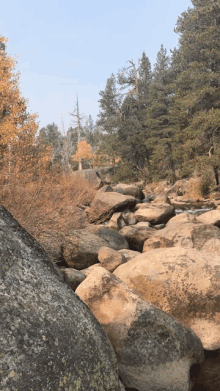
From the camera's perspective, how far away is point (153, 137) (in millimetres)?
29266

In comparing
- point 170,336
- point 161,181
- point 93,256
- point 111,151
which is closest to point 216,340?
point 170,336

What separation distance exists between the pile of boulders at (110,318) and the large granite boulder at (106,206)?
710 centimetres

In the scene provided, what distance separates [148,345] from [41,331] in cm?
196

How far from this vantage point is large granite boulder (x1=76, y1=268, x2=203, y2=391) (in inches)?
126

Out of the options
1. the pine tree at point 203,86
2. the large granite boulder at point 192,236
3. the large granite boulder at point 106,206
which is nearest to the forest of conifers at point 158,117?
the pine tree at point 203,86

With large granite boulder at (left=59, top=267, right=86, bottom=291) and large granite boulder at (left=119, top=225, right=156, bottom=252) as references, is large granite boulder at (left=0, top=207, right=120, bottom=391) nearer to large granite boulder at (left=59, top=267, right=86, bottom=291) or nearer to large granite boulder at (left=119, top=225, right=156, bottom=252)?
large granite boulder at (left=59, top=267, right=86, bottom=291)

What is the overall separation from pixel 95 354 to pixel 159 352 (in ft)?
5.28

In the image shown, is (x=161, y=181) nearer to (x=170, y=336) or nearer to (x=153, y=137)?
(x=153, y=137)

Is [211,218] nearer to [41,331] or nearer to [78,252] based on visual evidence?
[78,252]

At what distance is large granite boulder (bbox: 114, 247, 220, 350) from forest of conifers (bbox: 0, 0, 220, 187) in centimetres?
591

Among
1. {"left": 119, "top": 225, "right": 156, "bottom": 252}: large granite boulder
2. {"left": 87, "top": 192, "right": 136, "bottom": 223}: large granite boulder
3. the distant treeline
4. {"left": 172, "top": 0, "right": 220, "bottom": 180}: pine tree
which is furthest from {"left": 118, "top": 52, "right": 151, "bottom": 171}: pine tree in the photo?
{"left": 119, "top": 225, "right": 156, "bottom": 252}: large granite boulder

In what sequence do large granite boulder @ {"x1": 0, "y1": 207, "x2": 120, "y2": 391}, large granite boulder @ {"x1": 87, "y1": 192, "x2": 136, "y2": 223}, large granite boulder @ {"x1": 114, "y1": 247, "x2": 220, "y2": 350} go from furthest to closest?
large granite boulder @ {"x1": 87, "y1": 192, "x2": 136, "y2": 223} < large granite boulder @ {"x1": 114, "y1": 247, "x2": 220, "y2": 350} < large granite boulder @ {"x1": 0, "y1": 207, "x2": 120, "y2": 391}

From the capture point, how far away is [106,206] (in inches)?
564

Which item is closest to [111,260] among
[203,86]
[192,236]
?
[192,236]
